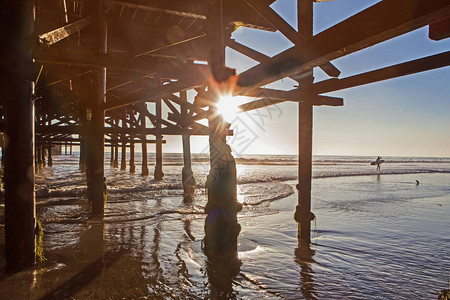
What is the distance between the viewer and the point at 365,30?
1.60 m

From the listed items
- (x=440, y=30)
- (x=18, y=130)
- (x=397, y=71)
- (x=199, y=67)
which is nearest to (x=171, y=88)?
(x=199, y=67)

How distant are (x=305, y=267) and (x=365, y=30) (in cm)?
314

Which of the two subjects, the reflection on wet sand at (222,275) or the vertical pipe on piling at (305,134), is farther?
the vertical pipe on piling at (305,134)

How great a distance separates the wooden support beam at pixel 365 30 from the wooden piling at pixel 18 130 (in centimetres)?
278

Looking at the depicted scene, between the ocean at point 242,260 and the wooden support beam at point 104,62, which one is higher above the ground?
the wooden support beam at point 104,62

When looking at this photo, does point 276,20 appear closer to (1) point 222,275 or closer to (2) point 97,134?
(1) point 222,275

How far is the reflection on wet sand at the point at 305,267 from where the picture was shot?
309 centimetres

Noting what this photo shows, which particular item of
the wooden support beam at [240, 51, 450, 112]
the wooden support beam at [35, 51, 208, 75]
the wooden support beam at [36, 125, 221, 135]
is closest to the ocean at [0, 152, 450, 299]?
the wooden support beam at [36, 125, 221, 135]

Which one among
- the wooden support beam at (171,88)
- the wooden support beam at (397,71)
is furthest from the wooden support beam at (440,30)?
the wooden support beam at (171,88)

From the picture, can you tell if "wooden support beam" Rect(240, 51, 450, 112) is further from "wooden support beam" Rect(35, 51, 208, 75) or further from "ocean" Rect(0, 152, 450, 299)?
"ocean" Rect(0, 152, 450, 299)

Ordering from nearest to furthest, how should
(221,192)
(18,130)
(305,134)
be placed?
1. (18,130)
2. (221,192)
3. (305,134)

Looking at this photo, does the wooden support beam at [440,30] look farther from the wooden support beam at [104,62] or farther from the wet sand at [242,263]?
the wet sand at [242,263]

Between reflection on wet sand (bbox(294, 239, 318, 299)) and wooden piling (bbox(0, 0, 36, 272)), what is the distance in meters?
3.22

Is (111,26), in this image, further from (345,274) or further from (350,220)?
(350,220)
